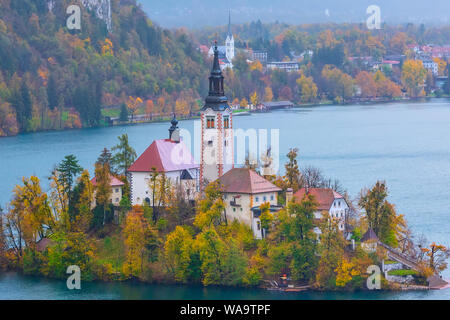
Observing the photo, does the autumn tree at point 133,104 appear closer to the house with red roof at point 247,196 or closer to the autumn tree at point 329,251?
the house with red roof at point 247,196

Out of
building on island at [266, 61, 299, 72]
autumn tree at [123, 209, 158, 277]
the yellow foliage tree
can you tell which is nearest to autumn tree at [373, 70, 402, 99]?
building on island at [266, 61, 299, 72]

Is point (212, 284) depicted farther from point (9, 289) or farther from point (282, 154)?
point (282, 154)

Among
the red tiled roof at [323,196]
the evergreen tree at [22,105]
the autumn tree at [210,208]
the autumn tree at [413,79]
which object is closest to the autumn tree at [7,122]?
the evergreen tree at [22,105]

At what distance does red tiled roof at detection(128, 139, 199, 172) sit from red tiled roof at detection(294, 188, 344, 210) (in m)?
5.66

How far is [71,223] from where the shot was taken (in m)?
42.7

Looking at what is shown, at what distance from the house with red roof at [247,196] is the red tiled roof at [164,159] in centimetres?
308

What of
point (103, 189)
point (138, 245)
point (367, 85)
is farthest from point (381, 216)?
point (367, 85)

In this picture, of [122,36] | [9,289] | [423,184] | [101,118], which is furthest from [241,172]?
[122,36]

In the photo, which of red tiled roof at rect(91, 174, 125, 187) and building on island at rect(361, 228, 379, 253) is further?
red tiled roof at rect(91, 174, 125, 187)

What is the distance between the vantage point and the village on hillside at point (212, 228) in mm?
38750

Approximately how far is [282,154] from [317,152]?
191 inches

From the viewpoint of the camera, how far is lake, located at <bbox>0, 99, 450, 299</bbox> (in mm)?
39188

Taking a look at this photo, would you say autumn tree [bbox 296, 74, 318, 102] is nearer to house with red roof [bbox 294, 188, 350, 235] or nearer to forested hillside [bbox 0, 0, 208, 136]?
forested hillside [bbox 0, 0, 208, 136]

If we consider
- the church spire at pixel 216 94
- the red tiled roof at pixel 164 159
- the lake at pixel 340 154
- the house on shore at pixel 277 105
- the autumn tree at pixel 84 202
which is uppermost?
the church spire at pixel 216 94
